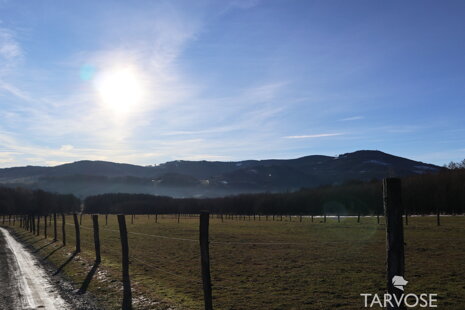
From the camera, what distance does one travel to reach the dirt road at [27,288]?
40.1 ft

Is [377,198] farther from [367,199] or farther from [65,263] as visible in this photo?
[65,263]

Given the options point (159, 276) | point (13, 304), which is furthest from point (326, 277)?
point (13, 304)

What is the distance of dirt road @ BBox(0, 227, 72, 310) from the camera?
12.2 metres

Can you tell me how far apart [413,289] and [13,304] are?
14.6 metres

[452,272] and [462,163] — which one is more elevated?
[462,163]

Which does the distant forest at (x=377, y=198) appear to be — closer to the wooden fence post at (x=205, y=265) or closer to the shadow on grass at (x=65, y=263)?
the shadow on grass at (x=65, y=263)

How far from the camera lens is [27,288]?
14805 millimetres

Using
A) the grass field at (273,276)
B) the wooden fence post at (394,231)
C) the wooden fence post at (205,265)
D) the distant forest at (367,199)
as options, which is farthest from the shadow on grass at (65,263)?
the distant forest at (367,199)

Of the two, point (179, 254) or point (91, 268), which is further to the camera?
point (179, 254)

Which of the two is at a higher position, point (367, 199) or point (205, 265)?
point (205, 265)

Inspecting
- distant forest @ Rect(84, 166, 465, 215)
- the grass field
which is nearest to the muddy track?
the grass field

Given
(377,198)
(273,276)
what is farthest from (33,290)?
(377,198)

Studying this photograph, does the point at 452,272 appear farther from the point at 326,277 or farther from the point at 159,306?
the point at 159,306

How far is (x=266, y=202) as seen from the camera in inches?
7534
